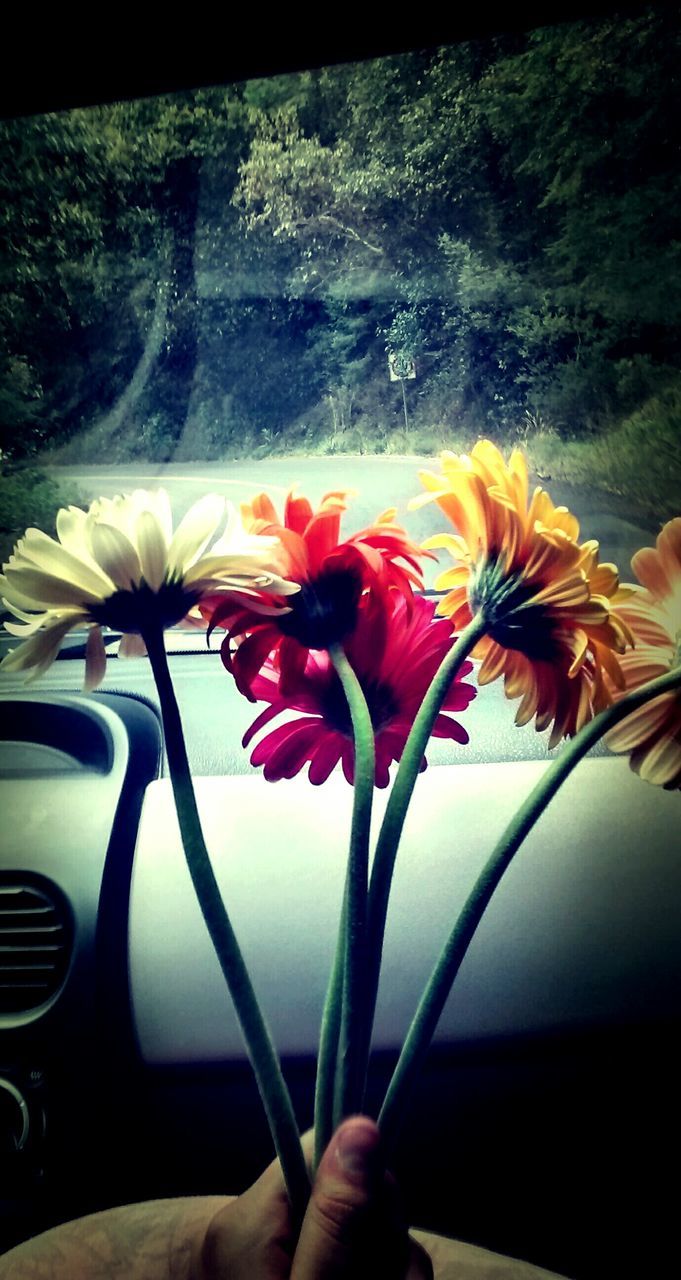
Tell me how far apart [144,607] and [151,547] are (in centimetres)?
4

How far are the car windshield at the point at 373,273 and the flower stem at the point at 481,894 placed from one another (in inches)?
8.5

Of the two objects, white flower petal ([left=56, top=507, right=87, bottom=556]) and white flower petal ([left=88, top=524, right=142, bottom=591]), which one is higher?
white flower petal ([left=56, top=507, right=87, bottom=556])

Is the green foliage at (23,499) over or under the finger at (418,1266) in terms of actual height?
over

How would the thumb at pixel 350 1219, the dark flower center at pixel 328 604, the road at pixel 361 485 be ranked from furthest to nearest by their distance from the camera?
the road at pixel 361 485 → the dark flower center at pixel 328 604 → the thumb at pixel 350 1219

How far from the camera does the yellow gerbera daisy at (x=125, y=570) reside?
596 mm

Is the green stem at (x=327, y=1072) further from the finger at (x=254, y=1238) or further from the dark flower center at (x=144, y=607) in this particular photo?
the dark flower center at (x=144, y=607)

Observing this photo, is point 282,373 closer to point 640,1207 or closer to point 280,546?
point 280,546

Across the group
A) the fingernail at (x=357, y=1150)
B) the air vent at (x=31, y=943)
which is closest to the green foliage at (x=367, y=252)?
the air vent at (x=31, y=943)

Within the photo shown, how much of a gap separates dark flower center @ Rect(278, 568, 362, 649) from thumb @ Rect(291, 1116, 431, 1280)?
12.6 inches

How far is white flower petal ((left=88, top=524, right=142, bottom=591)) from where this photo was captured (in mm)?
588

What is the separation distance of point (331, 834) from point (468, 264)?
559 millimetres

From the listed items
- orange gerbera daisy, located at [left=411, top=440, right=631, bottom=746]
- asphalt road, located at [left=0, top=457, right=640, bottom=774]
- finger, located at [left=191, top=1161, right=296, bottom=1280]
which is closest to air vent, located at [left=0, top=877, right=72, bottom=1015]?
asphalt road, located at [left=0, top=457, right=640, bottom=774]

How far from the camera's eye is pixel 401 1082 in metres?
0.65

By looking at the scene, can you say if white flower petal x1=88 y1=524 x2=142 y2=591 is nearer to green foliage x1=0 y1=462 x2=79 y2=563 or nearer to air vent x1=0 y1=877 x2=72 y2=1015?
green foliage x1=0 y1=462 x2=79 y2=563
